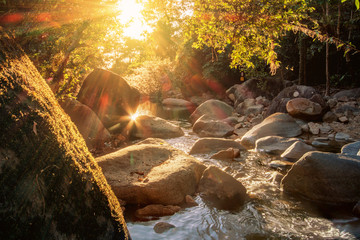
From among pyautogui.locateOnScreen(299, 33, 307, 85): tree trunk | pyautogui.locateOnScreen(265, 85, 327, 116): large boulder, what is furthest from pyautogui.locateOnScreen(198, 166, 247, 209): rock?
pyautogui.locateOnScreen(299, 33, 307, 85): tree trunk

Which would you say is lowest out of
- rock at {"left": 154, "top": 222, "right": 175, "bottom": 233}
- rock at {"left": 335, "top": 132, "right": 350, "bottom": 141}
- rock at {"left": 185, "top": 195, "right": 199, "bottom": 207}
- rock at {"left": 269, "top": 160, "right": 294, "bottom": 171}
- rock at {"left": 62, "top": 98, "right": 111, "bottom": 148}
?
rock at {"left": 335, "top": 132, "right": 350, "bottom": 141}

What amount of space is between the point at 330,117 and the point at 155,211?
35.4 ft

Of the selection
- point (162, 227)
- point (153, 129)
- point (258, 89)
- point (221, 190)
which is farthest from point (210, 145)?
point (258, 89)

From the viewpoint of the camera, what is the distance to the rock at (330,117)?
1156 centimetres

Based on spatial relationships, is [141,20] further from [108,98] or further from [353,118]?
[353,118]

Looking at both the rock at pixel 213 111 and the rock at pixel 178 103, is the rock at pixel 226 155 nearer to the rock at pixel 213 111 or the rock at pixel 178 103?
the rock at pixel 213 111

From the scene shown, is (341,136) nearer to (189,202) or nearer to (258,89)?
(189,202)

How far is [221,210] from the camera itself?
4.39 meters

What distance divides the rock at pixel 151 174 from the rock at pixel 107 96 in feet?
24.5

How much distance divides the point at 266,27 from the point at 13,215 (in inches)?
180

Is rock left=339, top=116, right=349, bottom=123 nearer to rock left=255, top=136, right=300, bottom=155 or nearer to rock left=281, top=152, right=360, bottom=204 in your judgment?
rock left=255, top=136, right=300, bottom=155

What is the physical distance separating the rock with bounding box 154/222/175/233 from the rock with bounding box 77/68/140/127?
948 cm

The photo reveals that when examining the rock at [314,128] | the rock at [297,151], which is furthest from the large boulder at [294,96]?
the rock at [297,151]

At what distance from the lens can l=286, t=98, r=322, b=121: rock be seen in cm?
1168
